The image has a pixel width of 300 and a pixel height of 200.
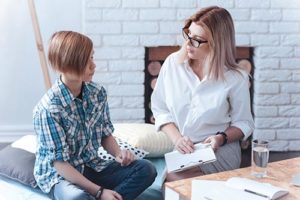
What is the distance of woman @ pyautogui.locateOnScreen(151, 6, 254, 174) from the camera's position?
1.98 metres

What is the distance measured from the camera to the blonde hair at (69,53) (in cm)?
181

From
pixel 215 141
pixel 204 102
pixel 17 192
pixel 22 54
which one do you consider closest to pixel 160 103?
pixel 204 102

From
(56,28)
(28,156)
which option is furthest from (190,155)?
(56,28)

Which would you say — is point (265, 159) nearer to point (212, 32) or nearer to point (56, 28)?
point (212, 32)

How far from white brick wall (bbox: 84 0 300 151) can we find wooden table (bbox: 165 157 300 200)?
139 centimetres

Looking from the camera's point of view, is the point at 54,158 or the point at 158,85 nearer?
the point at 54,158

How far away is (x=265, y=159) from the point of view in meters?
1.56

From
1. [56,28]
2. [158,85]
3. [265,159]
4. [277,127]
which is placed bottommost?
[277,127]

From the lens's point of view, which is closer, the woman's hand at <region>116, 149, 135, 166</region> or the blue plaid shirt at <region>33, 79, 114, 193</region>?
the blue plaid shirt at <region>33, 79, 114, 193</region>

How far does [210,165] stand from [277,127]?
127cm

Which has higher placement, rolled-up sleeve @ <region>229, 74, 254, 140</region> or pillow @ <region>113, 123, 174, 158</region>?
rolled-up sleeve @ <region>229, 74, 254, 140</region>

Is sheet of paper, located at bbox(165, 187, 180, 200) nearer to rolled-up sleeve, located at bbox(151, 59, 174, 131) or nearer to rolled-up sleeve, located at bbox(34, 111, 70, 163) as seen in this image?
rolled-up sleeve, located at bbox(34, 111, 70, 163)

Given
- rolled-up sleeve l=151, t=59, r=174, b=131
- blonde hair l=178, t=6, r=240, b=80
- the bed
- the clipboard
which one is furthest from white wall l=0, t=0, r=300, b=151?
the clipboard

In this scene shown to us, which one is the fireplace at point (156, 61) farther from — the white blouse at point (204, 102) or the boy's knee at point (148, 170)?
the boy's knee at point (148, 170)
